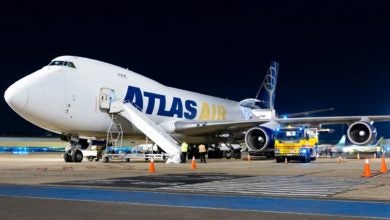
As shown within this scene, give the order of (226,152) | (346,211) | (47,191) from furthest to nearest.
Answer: (226,152) → (47,191) → (346,211)

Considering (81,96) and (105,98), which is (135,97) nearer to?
(105,98)

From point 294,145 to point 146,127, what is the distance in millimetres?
8408

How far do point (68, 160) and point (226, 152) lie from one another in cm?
1568

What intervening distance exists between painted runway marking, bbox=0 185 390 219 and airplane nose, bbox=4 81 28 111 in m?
12.6

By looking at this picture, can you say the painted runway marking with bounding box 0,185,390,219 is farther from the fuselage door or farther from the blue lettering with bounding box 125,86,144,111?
the blue lettering with bounding box 125,86,144,111

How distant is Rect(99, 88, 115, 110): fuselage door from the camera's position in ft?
90.5

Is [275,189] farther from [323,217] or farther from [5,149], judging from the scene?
[5,149]

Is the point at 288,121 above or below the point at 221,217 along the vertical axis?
above

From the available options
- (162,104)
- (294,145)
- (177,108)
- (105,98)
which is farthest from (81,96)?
(294,145)

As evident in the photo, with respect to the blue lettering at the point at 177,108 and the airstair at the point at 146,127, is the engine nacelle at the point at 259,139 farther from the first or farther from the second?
the airstair at the point at 146,127

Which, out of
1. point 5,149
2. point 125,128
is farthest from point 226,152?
point 5,149

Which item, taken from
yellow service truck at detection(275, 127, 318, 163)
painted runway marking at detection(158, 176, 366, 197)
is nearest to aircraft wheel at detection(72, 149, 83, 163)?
yellow service truck at detection(275, 127, 318, 163)

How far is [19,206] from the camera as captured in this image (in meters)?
8.93

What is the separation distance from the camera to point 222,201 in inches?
388
